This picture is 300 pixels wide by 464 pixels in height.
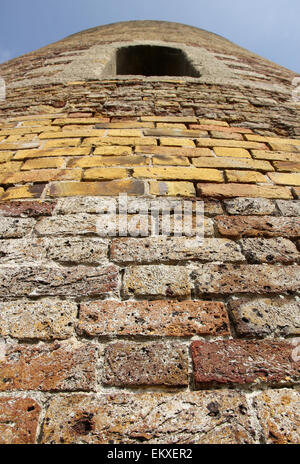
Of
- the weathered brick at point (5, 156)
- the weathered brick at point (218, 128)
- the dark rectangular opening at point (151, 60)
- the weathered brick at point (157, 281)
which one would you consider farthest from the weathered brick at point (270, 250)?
the dark rectangular opening at point (151, 60)

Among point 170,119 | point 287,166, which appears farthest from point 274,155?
→ point 170,119

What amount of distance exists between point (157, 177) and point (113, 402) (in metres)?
0.79

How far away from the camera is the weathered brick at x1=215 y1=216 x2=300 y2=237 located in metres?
0.92

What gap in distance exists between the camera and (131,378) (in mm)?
601

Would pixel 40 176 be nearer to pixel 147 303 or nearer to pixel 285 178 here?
pixel 147 303

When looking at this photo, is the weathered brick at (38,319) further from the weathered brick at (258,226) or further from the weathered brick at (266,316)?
the weathered brick at (258,226)

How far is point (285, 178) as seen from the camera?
1.15 meters

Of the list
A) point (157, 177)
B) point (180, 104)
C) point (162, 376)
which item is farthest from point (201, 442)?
point (180, 104)

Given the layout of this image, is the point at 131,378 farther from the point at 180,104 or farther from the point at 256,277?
the point at 180,104

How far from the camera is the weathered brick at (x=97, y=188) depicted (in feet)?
3.33

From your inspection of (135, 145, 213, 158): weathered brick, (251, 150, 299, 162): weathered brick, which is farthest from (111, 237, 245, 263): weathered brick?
(251, 150, 299, 162): weathered brick

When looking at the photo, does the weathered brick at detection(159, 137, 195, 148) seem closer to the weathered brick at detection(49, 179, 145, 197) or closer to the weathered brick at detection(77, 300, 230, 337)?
the weathered brick at detection(49, 179, 145, 197)

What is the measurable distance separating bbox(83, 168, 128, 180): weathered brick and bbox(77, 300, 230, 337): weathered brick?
55 cm

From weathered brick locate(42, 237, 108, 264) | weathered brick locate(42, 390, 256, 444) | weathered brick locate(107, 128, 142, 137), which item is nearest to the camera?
weathered brick locate(42, 390, 256, 444)
